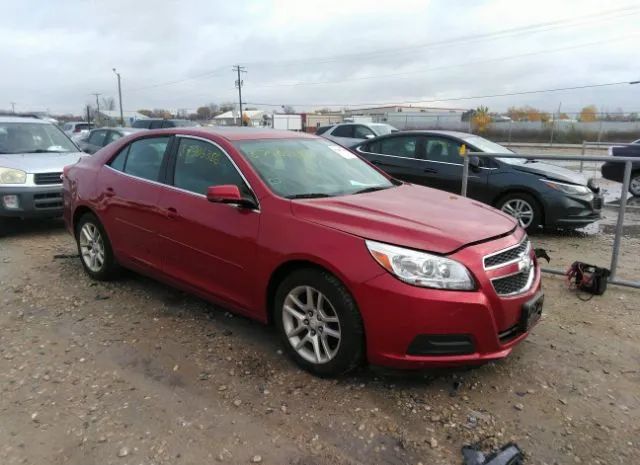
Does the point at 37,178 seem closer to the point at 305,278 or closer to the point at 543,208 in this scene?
the point at 305,278

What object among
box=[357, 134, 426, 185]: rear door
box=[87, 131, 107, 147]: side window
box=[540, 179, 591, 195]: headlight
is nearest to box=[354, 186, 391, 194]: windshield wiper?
box=[540, 179, 591, 195]: headlight

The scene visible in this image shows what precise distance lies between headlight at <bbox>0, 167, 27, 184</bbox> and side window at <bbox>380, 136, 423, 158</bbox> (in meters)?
5.49

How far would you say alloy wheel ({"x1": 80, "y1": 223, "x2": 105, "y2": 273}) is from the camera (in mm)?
5070

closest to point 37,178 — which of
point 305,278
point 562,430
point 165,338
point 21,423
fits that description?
point 165,338

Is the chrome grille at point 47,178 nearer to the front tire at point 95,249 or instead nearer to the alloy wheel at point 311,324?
the front tire at point 95,249

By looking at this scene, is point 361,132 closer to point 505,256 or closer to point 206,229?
point 206,229

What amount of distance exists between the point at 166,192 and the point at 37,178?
3.91 m

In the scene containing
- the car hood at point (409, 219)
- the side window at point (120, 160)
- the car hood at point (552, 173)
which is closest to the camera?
the car hood at point (409, 219)

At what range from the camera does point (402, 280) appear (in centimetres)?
288

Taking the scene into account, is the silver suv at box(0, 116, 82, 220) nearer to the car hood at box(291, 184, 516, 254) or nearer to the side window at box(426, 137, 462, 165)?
the car hood at box(291, 184, 516, 254)

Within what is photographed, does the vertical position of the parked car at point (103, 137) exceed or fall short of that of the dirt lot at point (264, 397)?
it exceeds it

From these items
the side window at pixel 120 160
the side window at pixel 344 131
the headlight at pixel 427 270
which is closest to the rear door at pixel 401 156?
the side window at pixel 120 160

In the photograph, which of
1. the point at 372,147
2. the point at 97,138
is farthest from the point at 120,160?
the point at 97,138

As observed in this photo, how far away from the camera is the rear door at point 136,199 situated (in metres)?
4.33
